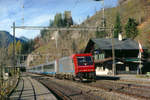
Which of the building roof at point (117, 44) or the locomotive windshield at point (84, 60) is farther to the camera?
the building roof at point (117, 44)

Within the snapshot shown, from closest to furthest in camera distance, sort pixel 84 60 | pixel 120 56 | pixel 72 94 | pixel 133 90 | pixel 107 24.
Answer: pixel 72 94, pixel 133 90, pixel 84 60, pixel 120 56, pixel 107 24

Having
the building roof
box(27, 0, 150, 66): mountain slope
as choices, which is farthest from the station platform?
box(27, 0, 150, 66): mountain slope

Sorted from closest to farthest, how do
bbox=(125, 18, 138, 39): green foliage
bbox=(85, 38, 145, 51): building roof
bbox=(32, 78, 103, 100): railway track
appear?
1. bbox=(32, 78, 103, 100): railway track
2. bbox=(85, 38, 145, 51): building roof
3. bbox=(125, 18, 138, 39): green foliage

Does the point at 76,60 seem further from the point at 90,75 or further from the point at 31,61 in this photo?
the point at 31,61

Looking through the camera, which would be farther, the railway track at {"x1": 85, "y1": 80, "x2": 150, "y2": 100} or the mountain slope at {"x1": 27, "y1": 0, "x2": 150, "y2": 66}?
the mountain slope at {"x1": 27, "y1": 0, "x2": 150, "y2": 66}

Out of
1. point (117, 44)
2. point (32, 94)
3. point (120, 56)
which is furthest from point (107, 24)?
point (32, 94)

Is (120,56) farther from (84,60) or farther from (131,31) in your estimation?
(131,31)

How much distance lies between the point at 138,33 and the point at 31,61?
248ft

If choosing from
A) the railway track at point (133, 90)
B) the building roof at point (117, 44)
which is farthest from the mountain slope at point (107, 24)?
the railway track at point (133, 90)

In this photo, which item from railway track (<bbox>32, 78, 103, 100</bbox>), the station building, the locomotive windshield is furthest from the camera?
the station building

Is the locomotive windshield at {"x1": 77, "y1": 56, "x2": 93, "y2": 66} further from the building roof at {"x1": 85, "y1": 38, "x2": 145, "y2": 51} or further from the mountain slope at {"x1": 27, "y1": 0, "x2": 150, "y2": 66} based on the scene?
the mountain slope at {"x1": 27, "y1": 0, "x2": 150, "y2": 66}

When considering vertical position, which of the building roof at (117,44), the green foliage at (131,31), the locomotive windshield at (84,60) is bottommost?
the locomotive windshield at (84,60)

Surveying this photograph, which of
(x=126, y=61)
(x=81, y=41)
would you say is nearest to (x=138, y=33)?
(x=126, y=61)

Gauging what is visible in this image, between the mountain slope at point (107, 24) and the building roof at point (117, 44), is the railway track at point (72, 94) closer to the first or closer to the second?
the building roof at point (117, 44)
